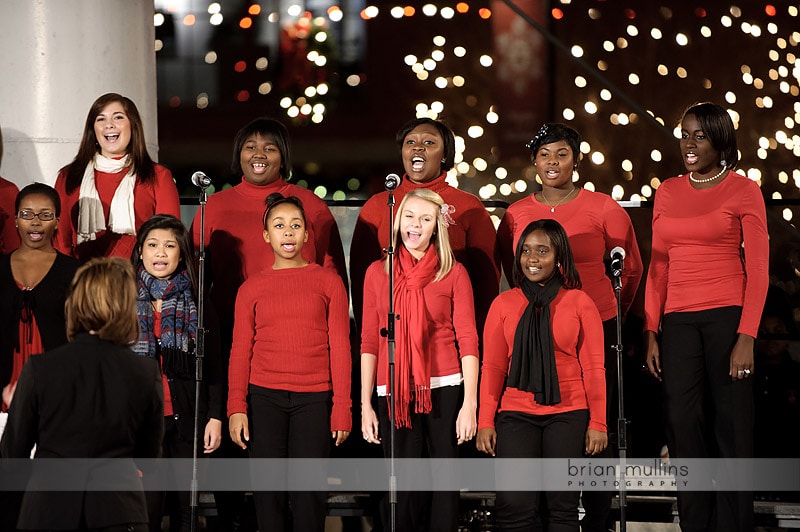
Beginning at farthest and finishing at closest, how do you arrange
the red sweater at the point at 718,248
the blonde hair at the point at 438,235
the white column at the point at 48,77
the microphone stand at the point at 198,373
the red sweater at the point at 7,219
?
the white column at the point at 48,77
the red sweater at the point at 7,219
the blonde hair at the point at 438,235
the red sweater at the point at 718,248
the microphone stand at the point at 198,373

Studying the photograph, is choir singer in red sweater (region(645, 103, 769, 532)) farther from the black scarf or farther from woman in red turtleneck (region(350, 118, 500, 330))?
woman in red turtleneck (region(350, 118, 500, 330))

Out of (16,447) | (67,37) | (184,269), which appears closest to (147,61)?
(67,37)

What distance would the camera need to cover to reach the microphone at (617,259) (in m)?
4.53

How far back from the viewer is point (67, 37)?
5.61 metres

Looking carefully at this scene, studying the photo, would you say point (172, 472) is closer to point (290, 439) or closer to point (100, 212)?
point (290, 439)

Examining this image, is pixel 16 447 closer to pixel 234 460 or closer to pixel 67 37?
pixel 234 460

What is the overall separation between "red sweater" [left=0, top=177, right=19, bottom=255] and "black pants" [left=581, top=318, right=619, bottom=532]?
246 cm

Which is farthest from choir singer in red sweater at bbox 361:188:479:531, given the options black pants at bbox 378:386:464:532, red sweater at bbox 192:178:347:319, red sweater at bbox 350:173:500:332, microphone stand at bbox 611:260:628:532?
microphone stand at bbox 611:260:628:532

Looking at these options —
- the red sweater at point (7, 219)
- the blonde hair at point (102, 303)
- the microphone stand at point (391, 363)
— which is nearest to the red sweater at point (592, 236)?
the microphone stand at point (391, 363)

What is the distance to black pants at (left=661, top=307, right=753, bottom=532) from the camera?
174 inches

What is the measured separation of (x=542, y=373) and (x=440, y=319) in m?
A: 0.49

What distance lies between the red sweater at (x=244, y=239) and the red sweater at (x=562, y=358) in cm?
79

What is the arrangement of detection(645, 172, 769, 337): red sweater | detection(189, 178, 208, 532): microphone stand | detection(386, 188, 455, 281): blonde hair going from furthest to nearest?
detection(386, 188, 455, 281): blonde hair < detection(645, 172, 769, 337): red sweater < detection(189, 178, 208, 532): microphone stand

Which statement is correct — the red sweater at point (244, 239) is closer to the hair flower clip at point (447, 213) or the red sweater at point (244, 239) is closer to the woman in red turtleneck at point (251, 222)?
the woman in red turtleneck at point (251, 222)
